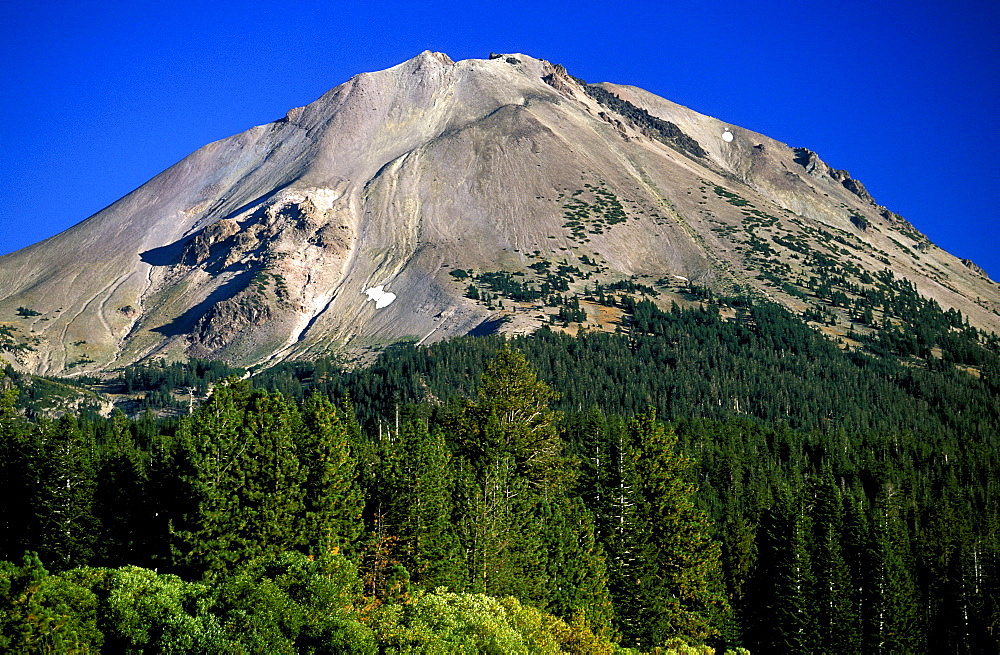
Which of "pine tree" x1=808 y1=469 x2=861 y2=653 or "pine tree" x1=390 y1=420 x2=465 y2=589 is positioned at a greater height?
"pine tree" x1=390 y1=420 x2=465 y2=589

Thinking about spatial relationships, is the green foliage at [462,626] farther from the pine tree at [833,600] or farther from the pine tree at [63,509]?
the pine tree at [833,600]

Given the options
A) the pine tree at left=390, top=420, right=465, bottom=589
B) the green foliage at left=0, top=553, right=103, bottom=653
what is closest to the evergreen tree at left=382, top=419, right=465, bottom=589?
the pine tree at left=390, top=420, right=465, bottom=589

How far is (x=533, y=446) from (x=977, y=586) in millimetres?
49454

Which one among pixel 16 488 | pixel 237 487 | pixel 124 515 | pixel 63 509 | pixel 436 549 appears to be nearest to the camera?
pixel 237 487

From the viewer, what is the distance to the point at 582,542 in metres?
60.3

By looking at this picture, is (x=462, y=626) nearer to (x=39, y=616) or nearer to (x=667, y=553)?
(x=39, y=616)

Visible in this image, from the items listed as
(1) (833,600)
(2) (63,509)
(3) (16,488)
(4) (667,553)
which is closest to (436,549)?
(4) (667,553)

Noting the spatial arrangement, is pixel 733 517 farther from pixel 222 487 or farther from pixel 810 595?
Result: pixel 222 487

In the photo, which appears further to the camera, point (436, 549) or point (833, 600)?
point (833, 600)

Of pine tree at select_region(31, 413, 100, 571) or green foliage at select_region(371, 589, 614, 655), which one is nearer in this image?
green foliage at select_region(371, 589, 614, 655)

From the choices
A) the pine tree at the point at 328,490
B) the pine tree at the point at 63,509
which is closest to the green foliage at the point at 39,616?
the pine tree at the point at 328,490

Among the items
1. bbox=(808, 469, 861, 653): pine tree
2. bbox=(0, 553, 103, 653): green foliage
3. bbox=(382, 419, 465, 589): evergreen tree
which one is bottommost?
bbox=(808, 469, 861, 653): pine tree

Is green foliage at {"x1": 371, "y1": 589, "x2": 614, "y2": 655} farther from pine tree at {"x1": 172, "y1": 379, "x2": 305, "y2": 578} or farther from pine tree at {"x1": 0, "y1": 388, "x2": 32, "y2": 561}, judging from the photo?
pine tree at {"x1": 0, "y1": 388, "x2": 32, "y2": 561}

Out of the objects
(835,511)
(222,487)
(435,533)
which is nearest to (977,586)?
(835,511)
